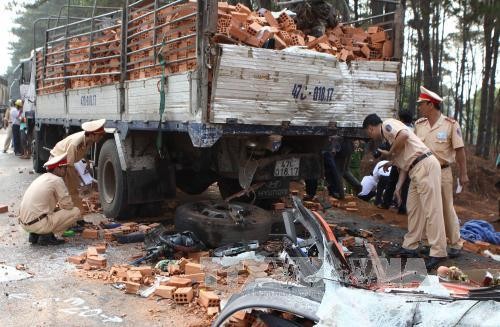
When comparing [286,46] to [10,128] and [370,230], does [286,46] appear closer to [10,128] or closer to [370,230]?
[370,230]

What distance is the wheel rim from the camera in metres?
7.06

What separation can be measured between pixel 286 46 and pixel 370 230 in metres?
2.82

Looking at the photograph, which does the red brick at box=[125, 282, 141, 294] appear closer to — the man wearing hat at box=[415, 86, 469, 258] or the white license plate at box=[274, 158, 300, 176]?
the white license plate at box=[274, 158, 300, 176]

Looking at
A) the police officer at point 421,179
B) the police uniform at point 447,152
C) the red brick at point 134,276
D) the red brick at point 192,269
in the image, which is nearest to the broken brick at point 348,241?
the police officer at point 421,179

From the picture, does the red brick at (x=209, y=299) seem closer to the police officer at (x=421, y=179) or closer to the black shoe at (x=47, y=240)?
the police officer at (x=421, y=179)

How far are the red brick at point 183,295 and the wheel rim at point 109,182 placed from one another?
10.7 feet

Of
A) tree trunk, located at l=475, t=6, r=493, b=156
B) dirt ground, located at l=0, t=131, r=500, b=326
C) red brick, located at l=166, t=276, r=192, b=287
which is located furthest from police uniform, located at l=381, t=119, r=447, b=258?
tree trunk, located at l=475, t=6, r=493, b=156

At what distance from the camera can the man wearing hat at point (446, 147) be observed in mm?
5551

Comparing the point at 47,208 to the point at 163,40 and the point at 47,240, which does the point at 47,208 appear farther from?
the point at 163,40

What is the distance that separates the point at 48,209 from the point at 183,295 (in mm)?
2452

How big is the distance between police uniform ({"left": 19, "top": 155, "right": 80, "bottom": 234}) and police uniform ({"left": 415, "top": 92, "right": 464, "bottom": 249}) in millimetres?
4091

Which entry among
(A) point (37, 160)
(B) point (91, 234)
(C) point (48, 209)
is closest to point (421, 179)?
(B) point (91, 234)

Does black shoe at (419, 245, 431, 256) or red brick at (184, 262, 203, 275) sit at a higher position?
red brick at (184, 262, 203, 275)

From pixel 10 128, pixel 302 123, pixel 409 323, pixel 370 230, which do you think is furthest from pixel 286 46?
pixel 10 128
